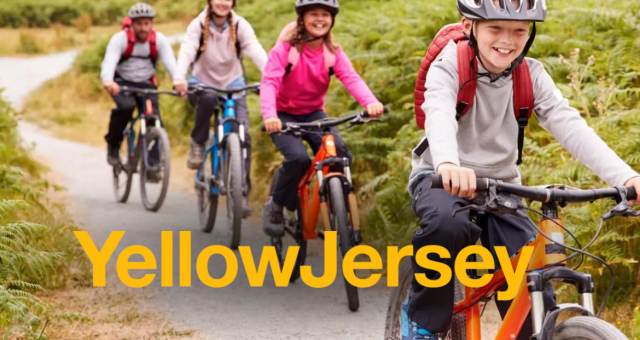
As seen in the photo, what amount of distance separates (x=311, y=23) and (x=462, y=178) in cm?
370

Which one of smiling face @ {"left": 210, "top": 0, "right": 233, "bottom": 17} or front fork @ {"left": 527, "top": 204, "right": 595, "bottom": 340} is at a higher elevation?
smiling face @ {"left": 210, "top": 0, "right": 233, "bottom": 17}

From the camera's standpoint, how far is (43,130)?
18.3 m

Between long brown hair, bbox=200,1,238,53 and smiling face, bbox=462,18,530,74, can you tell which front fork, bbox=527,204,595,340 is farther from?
long brown hair, bbox=200,1,238,53

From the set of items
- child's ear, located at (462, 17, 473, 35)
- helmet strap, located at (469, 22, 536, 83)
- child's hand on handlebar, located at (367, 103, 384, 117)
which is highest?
child's ear, located at (462, 17, 473, 35)

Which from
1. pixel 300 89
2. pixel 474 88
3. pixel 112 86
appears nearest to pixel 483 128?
pixel 474 88

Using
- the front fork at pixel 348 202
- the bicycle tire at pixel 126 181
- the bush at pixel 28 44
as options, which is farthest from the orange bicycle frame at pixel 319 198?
the bush at pixel 28 44

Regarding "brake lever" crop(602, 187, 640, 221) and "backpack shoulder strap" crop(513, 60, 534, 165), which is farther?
"backpack shoulder strap" crop(513, 60, 534, 165)

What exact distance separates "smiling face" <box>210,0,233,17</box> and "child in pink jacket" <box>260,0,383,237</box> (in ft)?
6.41

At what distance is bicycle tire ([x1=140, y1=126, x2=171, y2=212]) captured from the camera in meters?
9.67

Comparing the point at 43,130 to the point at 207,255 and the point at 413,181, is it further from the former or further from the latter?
the point at 413,181

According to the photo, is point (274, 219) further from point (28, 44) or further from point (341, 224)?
point (28, 44)

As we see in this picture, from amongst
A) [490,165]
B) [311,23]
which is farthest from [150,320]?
[490,165]

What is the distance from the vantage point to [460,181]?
3.06 metres

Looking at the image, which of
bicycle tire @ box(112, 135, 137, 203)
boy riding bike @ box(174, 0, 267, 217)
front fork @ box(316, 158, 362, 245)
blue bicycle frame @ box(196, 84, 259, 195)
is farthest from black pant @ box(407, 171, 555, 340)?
bicycle tire @ box(112, 135, 137, 203)
